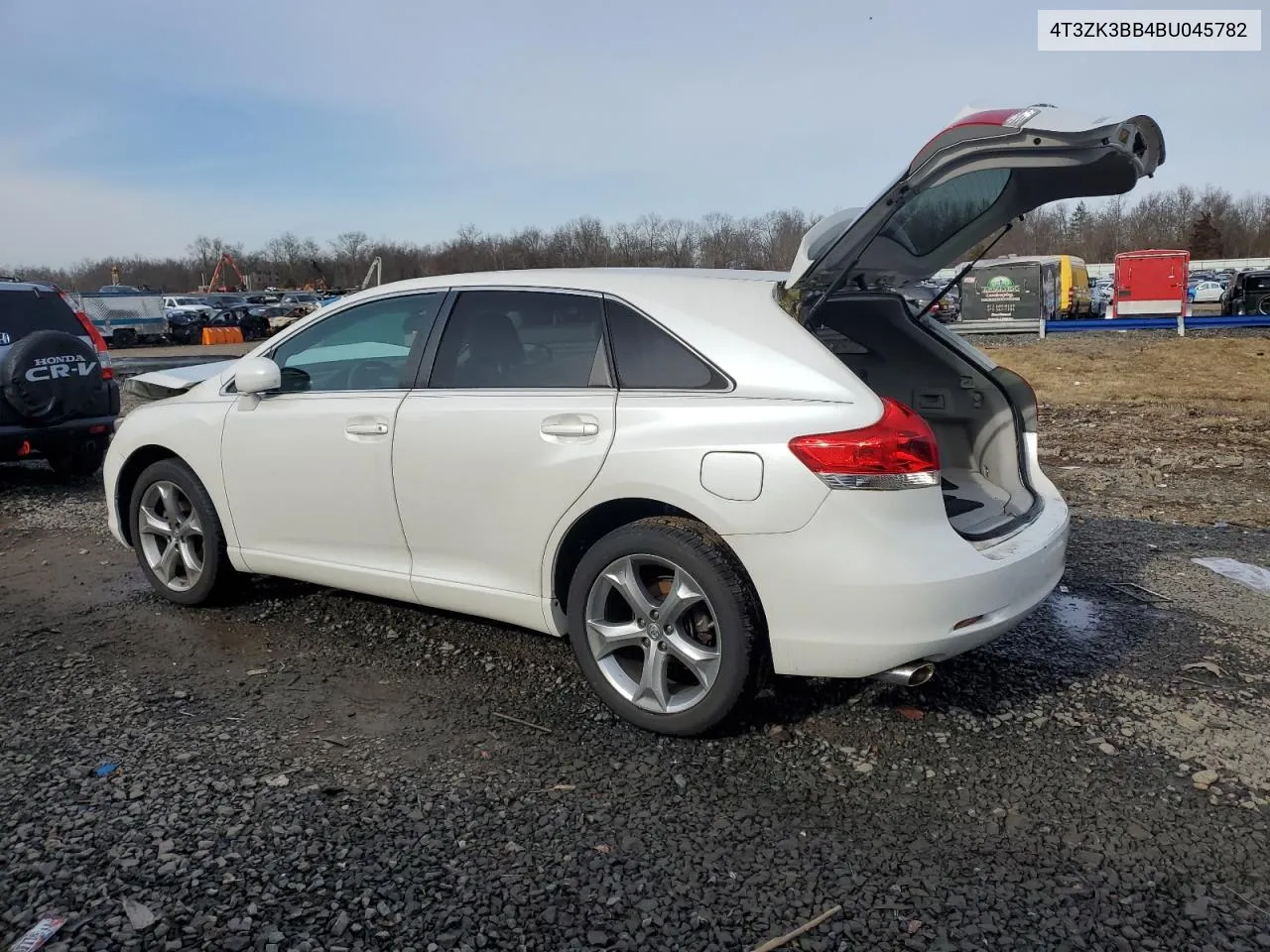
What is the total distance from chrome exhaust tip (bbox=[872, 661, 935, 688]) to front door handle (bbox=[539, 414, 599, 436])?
1.28 metres

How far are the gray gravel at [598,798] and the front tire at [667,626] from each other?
166 mm

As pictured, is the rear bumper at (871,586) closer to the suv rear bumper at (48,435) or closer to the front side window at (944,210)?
the front side window at (944,210)

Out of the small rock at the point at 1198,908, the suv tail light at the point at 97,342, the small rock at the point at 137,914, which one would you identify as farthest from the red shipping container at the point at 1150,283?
the small rock at the point at 137,914

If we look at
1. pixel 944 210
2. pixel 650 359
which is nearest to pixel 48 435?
pixel 650 359

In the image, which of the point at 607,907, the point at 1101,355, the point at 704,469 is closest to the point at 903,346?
the point at 704,469

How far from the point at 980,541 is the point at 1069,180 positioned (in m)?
1.37

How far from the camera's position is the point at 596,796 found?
3.05m

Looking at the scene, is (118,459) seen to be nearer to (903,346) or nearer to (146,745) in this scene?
(146,745)

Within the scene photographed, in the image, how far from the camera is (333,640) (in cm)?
446

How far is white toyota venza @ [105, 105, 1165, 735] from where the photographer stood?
3051 mm

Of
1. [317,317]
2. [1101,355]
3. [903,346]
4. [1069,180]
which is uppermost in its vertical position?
[1069,180]

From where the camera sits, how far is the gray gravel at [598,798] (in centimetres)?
246

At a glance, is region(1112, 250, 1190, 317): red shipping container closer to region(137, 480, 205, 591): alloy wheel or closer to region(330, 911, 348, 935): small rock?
region(137, 480, 205, 591): alloy wheel

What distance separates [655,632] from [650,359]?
964 millimetres
